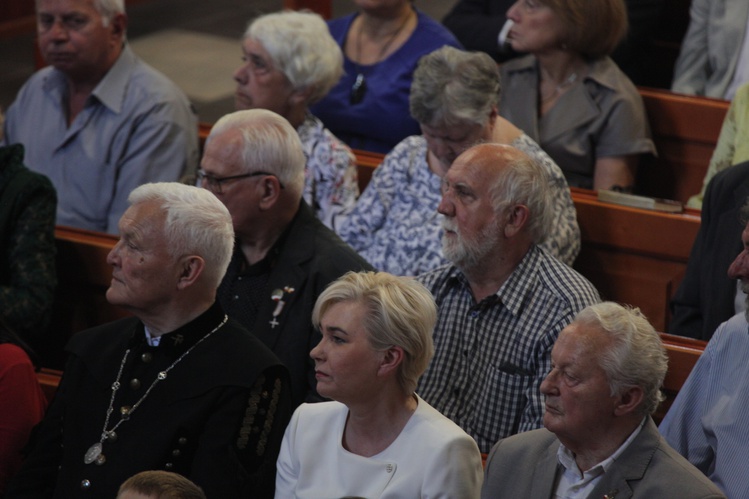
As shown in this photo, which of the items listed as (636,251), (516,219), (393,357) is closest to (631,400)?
(393,357)

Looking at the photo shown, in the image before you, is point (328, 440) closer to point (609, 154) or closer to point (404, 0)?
point (609, 154)

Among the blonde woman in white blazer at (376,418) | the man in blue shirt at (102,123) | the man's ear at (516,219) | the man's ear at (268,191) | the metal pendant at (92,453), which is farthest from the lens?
the man in blue shirt at (102,123)

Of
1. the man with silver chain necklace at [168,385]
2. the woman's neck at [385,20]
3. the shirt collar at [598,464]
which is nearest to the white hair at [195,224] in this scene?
the man with silver chain necklace at [168,385]

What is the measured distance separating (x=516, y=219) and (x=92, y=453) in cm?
120

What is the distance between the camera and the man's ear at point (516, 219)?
322 centimetres

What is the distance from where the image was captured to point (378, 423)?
108 inches

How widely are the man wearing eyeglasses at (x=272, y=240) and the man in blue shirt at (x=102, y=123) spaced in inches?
33.0

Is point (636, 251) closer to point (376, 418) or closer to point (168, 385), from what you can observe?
point (376, 418)

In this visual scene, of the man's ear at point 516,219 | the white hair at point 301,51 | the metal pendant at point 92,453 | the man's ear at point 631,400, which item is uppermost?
the man's ear at point 631,400

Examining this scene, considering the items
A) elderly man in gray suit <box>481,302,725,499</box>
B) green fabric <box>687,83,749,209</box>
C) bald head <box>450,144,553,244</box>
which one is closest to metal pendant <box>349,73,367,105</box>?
green fabric <box>687,83,749,209</box>

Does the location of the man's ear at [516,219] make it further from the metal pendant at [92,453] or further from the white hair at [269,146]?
the metal pendant at [92,453]

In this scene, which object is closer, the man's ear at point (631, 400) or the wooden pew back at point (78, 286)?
the man's ear at point (631, 400)

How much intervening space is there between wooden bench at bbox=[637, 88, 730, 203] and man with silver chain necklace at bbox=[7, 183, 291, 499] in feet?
7.04

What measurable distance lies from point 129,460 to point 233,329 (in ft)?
1.27
